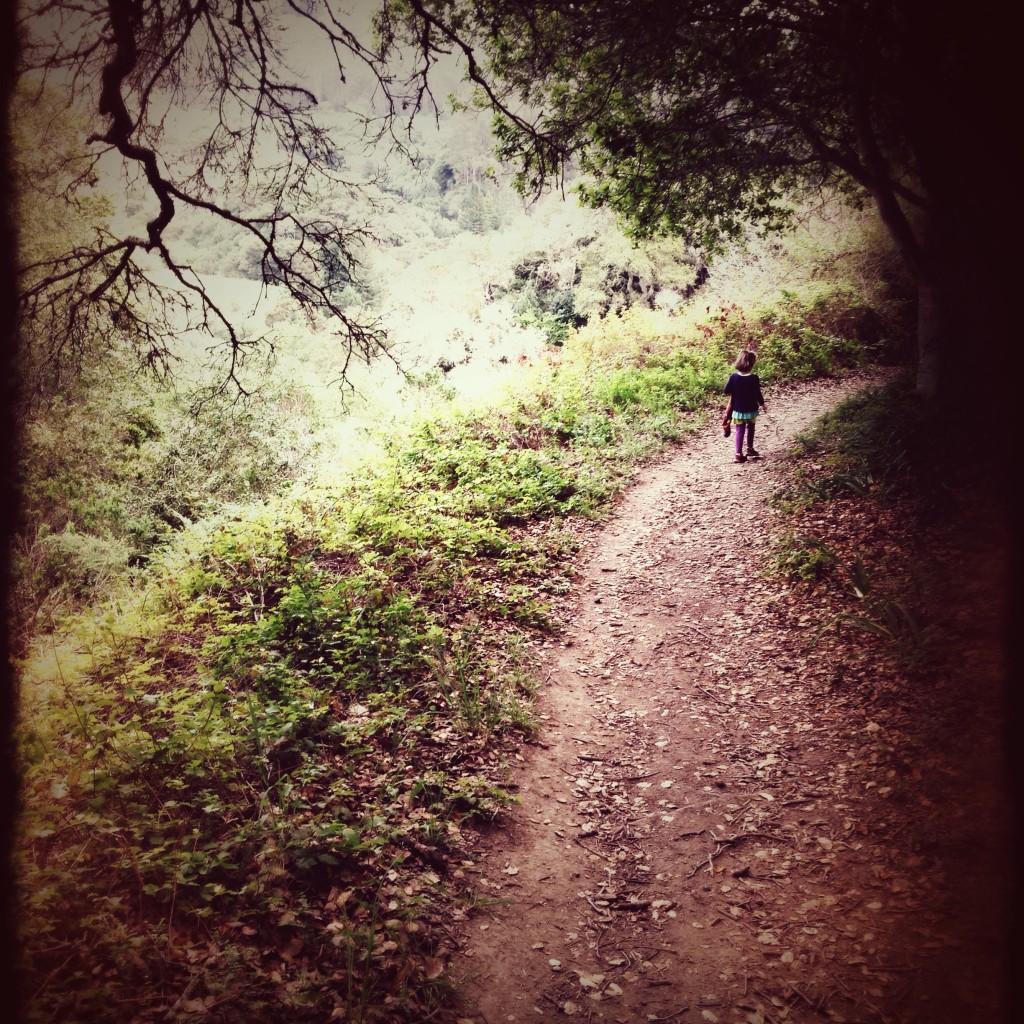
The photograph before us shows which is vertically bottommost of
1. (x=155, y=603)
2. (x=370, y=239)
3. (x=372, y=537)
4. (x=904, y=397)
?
(x=155, y=603)

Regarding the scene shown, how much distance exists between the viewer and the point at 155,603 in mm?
5789

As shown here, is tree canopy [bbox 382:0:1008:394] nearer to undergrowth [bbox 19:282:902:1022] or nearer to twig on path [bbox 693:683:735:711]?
undergrowth [bbox 19:282:902:1022]

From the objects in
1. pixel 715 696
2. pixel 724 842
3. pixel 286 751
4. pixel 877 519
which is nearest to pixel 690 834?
pixel 724 842

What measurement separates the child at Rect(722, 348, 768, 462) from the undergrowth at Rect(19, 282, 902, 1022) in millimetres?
3050

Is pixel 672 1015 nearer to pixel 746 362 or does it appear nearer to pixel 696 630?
pixel 696 630

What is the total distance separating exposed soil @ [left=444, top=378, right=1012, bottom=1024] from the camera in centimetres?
279

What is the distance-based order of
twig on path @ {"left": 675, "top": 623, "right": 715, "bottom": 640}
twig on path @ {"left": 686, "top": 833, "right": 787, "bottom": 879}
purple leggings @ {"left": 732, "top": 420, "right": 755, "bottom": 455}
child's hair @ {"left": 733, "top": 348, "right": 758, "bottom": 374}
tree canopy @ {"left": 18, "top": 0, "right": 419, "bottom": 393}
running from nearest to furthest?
1. tree canopy @ {"left": 18, "top": 0, "right": 419, "bottom": 393}
2. twig on path @ {"left": 686, "top": 833, "right": 787, "bottom": 879}
3. twig on path @ {"left": 675, "top": 623, "right": 715, "bottom": 640}
4. child's hair @ {"left": 733, "top": 348, "right": 758, "bottom": 374}
5. purple leggings @ {"left": 732, "top": 420, "right": 755, "bottom": 455}

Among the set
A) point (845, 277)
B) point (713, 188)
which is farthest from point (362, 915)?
point (845, 277)

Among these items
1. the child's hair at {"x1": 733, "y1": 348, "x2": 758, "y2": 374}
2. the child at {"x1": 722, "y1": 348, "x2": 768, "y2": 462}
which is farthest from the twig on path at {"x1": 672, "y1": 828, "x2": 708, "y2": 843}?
the child's hair at {"x1": 733, "y1": 348, "x2": 758, "y2": 374}

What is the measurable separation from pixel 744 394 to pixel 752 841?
8.04 metres

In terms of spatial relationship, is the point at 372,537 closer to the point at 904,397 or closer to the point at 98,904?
the point at 98,904

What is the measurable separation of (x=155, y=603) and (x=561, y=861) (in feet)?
16.8

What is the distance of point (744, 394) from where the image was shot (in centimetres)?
970

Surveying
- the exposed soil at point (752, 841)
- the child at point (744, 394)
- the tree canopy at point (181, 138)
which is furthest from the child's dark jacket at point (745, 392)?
the tree canopy at point (181, 138)
